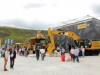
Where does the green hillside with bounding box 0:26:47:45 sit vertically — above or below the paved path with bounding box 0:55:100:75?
above

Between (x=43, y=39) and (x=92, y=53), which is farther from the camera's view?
(x=43, y=39)

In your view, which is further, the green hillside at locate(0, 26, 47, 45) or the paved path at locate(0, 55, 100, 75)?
the green hillside at locate(0, 26, 47, 45)

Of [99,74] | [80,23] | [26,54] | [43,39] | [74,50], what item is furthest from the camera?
[80,23]

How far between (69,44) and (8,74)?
38.0 m

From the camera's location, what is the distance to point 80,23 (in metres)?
47.8

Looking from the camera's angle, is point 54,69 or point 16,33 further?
point 16,33

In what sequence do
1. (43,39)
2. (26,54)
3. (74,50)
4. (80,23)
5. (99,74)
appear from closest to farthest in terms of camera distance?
(99,74) < (74,50) < (26,54) < (43,39) < (80,23)

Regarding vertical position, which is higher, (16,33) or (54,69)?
(16,33)

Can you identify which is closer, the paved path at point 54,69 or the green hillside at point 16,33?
the paved path at point 54,69

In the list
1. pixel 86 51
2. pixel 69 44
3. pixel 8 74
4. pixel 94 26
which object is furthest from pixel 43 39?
pixel 8 74

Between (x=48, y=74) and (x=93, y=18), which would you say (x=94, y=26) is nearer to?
(x=93, y=18)

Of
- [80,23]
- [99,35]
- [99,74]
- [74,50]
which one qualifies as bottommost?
[99,74]

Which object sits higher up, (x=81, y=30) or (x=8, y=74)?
(x=81, y=30)

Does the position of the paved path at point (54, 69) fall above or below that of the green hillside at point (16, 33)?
below
